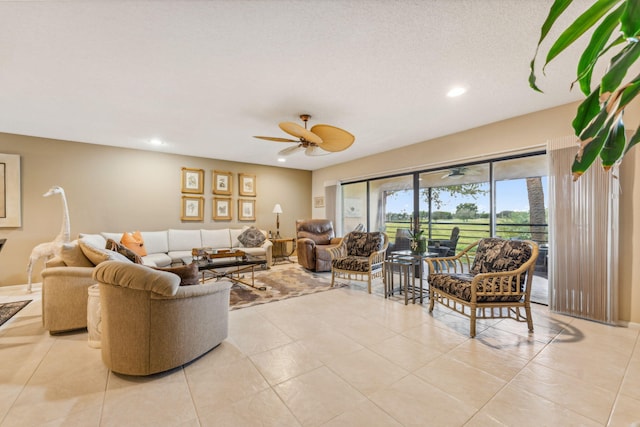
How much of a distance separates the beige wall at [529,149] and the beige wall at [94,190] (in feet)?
12.4

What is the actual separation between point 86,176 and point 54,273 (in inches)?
122

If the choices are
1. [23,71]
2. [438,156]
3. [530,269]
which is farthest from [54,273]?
[438,156]

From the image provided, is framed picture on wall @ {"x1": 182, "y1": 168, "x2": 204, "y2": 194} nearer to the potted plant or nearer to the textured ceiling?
the textured ceiling

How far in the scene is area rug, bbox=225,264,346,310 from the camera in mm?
3473

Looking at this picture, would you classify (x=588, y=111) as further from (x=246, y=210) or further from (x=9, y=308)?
(x=246, y=210)

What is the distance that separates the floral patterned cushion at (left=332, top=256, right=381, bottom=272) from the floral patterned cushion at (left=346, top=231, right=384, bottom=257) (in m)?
0.24

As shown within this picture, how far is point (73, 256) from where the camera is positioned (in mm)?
2535

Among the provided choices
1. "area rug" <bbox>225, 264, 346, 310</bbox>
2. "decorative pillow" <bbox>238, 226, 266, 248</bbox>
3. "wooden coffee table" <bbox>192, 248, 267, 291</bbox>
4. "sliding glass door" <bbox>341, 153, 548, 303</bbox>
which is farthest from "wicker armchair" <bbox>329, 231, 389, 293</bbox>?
"decorative pillow" <bbox>238, 226, 266, 248</bbox>

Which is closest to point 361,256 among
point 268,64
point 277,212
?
point 277,212

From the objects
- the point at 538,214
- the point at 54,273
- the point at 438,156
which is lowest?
the point at 54,273

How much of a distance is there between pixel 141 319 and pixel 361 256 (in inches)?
128

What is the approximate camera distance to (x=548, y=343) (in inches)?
90.7

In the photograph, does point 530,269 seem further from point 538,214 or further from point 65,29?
point 65,29

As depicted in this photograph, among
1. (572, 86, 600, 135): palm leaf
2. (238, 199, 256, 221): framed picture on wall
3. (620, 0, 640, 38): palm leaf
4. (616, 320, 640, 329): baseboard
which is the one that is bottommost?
(616, 320, 640, 329): baseboard
